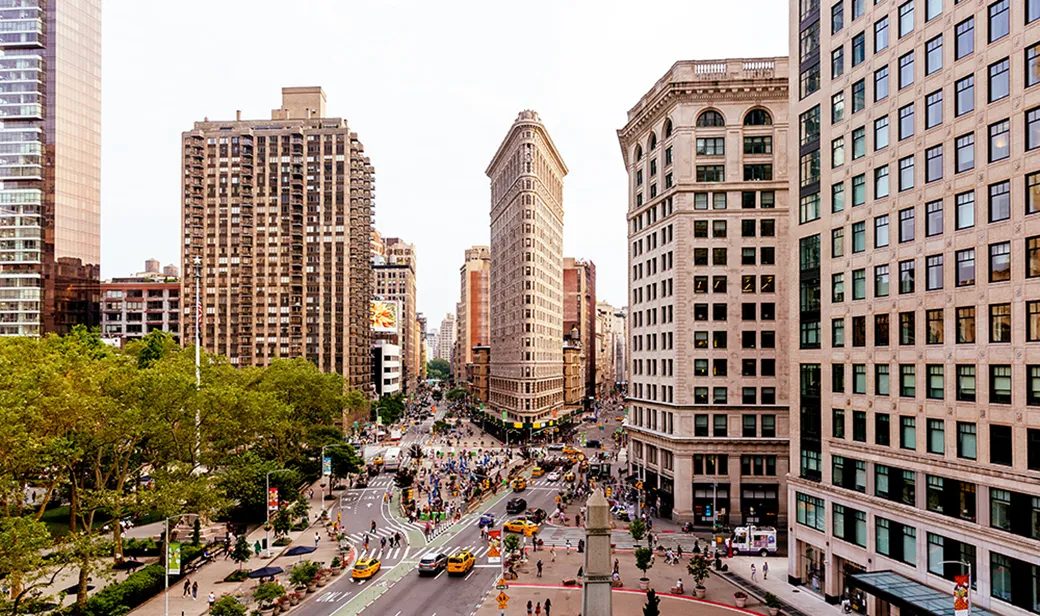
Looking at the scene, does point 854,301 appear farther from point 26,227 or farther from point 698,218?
point 26,227

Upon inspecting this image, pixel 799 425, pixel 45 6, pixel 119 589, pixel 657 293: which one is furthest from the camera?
pixel 45 6

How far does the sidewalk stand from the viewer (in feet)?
146

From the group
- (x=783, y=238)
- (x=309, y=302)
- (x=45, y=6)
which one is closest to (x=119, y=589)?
(x=783, y=238)

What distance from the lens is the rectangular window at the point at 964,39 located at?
36000 mm

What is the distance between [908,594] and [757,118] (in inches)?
1873

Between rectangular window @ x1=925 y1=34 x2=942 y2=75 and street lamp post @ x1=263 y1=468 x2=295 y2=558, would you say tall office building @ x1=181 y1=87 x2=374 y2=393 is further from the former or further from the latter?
rectangular window @ x1=925 y1=34 x2=942 y2=75

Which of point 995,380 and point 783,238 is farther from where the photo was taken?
point 783,238

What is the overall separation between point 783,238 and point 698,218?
8.03m

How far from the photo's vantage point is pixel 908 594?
35.9 metres

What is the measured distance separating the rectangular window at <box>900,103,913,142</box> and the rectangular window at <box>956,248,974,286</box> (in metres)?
7.72

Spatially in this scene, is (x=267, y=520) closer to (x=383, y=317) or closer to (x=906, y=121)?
(x=906, y=121)

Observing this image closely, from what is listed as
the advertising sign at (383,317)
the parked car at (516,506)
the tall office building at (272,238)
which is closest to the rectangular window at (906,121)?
the parked car at (516,506)

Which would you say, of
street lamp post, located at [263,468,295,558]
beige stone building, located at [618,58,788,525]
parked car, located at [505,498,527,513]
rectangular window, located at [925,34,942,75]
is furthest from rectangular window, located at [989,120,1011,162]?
street lamp post, located at [263,468,295,558]

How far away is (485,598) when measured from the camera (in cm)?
4584
